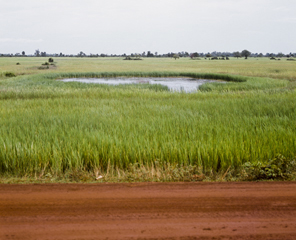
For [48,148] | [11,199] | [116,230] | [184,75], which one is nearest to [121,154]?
[48,148]

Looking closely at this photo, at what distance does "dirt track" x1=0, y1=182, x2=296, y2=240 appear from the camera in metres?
2.91

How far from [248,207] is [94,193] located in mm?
2004

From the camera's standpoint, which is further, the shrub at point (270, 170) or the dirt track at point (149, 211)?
the shrub at point (270, 170)

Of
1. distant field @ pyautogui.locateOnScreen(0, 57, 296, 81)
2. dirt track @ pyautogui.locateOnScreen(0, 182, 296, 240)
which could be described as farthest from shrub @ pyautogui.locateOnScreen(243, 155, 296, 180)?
distant field @ pyautogui.locateOnScreen(0, 57, 296, 81)

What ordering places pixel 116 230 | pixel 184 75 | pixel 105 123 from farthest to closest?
pixel 184 75 → pixel 105 123 → pixel 116 230

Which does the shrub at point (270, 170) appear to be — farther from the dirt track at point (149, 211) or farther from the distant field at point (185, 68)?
the distant field at point (185, 68)

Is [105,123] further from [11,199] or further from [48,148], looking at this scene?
[11,199]

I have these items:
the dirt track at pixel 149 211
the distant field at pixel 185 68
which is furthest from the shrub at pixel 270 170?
the distant field at pixel 185 68

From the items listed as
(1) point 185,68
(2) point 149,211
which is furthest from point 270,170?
(1) point 185,68

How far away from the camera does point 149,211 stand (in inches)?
133

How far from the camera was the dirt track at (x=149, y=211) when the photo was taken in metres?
2.91

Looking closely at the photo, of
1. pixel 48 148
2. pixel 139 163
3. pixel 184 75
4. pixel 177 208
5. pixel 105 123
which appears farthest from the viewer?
pixel 184 75

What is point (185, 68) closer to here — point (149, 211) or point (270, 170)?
point (270, 170)

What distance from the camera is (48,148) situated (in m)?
5.73
